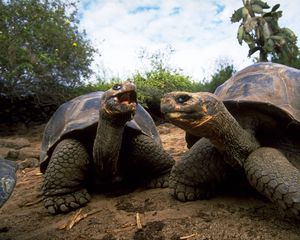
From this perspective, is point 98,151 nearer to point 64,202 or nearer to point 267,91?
point 64,202

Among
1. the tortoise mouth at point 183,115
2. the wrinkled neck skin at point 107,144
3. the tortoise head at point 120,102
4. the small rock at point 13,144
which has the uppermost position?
the tortoise head at point 120,102

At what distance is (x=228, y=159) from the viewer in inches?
90.4

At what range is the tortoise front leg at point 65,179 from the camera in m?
2.75

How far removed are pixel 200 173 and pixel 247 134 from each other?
1.44 ft

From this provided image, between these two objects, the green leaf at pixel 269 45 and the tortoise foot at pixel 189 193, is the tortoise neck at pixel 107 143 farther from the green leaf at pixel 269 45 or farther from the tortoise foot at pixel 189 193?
the green leaf at pixel 269 45

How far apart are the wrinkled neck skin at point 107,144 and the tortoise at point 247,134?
19.3 inches

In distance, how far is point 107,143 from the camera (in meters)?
2.62

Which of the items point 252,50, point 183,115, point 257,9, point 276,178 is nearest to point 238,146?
point 276,178

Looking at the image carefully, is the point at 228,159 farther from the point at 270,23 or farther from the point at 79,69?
the point at 270,23

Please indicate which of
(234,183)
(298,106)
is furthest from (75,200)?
(298,106)

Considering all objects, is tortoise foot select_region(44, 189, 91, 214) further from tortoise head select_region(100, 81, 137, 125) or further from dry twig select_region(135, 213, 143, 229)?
tortoise head select_region(100, 81, 137, 125)

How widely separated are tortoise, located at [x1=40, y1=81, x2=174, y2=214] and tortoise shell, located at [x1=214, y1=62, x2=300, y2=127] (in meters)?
0.73

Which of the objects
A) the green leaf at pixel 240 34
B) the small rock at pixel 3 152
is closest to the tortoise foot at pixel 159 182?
the small rock at pixel 3 152

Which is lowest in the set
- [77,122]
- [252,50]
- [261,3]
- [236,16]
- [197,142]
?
[197,142]
